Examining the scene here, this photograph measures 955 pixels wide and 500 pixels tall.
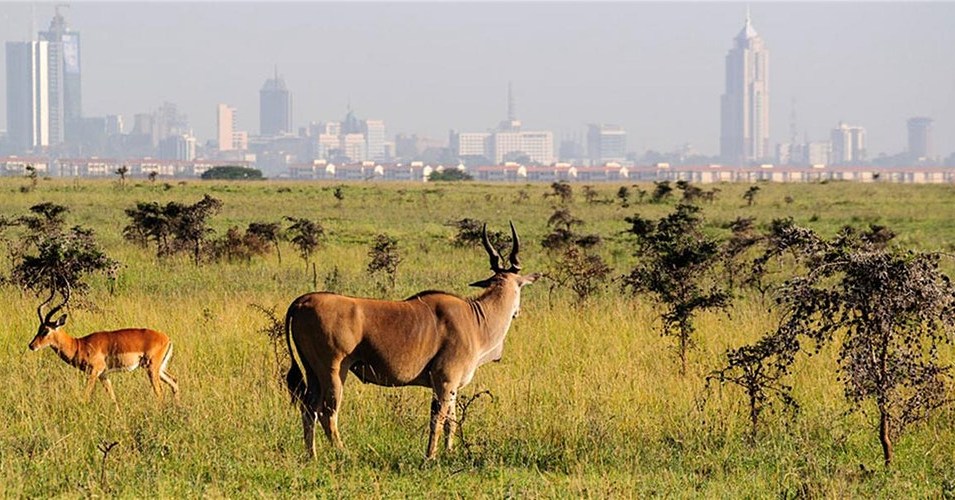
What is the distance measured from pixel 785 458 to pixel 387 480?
107 inches

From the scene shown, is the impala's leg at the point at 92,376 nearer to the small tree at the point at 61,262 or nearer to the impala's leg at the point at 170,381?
the impala's leg at the point at 170,381

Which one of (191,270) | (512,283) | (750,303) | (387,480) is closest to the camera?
(387,480)

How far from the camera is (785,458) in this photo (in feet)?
29.2

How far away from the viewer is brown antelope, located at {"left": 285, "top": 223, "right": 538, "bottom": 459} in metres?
8.93

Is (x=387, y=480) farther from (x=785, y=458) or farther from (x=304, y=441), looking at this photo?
(x=785, y=458)

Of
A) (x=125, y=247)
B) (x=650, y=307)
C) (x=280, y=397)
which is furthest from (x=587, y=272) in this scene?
(x=125, y=247)

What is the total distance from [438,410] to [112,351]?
3474 mm

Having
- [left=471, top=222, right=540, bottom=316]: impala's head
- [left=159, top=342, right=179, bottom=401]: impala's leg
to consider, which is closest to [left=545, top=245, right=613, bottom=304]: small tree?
[left=159, top=342, right=179, bottom=401]: impala's leg

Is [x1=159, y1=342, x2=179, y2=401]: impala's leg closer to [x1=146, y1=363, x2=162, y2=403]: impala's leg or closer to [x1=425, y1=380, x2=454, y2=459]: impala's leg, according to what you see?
[x1=146, y1=363, x2=162, y2=403]: impala's leg

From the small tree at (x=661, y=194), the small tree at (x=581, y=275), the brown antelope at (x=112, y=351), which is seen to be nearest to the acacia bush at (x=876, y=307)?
the brown antelope at (x=112, y=351)

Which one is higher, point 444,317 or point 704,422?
point 444,317

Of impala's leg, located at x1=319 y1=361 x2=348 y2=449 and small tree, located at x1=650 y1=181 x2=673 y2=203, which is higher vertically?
small tree, located at x1=650 y1=181 x2=673 y2=203

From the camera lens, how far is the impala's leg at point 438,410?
895 cm

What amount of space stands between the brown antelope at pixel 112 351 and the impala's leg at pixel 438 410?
9.71 feet
